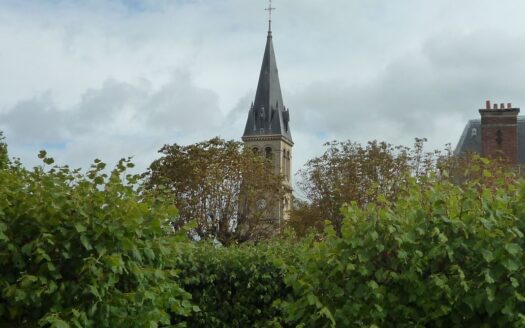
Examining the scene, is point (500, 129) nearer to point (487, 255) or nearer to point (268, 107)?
point (487, 255)

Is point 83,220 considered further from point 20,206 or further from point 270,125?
point 270,125

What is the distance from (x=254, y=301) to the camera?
45.8 ft

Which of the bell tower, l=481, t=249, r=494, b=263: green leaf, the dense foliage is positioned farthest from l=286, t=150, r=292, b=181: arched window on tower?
l=481, t=249, r=494, b=263: green leaf

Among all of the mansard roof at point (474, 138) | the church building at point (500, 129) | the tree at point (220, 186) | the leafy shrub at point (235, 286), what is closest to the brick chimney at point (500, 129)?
the church building at point (500, 129)

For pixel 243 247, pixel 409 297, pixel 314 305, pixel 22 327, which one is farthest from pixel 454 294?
pixel 243 247

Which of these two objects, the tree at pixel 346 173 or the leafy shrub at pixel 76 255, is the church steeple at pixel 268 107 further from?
the leafy shrub at pixel 76 255

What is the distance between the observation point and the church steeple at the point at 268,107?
103 meters

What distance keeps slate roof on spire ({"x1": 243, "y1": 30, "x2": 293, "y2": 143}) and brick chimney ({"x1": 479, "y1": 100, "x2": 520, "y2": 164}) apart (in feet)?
198

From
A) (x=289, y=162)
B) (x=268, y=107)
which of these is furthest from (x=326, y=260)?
(x=289, y=162)

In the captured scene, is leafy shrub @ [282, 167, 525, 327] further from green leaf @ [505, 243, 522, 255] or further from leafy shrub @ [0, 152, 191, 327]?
leafy shrub @ [0, 152, 191, 327]

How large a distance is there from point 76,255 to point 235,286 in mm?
5693

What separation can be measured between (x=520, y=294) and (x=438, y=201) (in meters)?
1.28

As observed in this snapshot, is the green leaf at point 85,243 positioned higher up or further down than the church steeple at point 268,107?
further down

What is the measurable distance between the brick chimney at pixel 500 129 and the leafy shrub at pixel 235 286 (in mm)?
31504
